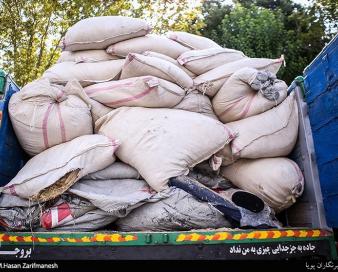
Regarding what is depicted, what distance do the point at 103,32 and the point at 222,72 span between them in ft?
2.72

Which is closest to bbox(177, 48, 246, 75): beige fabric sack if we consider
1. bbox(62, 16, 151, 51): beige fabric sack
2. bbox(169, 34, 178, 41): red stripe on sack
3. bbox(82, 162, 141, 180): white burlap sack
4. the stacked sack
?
the stacked sack

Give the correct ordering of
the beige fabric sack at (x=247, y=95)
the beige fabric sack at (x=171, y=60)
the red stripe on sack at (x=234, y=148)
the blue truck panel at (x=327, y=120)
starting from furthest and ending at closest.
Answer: the beige fabric sack at (x=171, y=60), the beige fabric sack at (x=247, y=95), the red stripe on sack at (x=234, y=148), the blue truck panel at (x=327, y=120)

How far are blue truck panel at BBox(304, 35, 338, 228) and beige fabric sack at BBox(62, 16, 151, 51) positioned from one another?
1195mm

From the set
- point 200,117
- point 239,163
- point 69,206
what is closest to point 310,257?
point 239,163

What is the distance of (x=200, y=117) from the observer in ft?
7.69

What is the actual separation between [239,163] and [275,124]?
30cm

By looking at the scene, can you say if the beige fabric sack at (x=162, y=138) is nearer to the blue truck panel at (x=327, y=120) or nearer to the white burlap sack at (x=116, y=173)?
the white burlap sack at (x=116, y=173)

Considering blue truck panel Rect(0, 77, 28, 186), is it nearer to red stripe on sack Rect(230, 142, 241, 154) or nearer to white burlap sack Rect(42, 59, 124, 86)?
white burlap sack Rect(42, 59, 124, 86)

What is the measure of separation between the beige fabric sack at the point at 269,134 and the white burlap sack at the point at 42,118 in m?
0.87

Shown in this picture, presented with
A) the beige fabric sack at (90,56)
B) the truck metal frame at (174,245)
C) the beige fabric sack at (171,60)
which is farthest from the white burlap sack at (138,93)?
the truck metal frame at (174,245)

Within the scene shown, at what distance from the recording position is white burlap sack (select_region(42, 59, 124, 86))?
2602mm

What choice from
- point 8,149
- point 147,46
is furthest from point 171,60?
point 8,149

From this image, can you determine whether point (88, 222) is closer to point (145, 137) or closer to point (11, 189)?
point (11, 189)

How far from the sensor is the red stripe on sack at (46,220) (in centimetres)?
195
